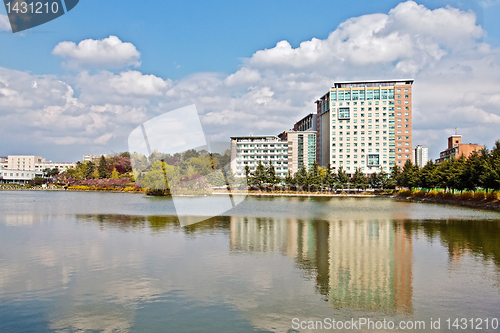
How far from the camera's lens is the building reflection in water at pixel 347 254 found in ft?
34.3

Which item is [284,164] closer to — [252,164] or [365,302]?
[252,164]

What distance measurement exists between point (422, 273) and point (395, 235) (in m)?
9.28

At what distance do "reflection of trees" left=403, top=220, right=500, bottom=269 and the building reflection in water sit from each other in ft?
5.64

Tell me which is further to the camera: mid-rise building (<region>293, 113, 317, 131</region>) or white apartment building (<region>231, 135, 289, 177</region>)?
mid-rise building (<region>293, 113, 317, 131</region>)

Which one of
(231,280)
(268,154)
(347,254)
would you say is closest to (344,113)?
(268,154)

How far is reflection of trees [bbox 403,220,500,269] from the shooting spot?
56.4 feet

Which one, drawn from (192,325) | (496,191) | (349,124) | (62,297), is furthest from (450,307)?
(349,124)

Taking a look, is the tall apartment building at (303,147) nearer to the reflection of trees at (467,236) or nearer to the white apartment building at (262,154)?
the white apartment building at (262,154)

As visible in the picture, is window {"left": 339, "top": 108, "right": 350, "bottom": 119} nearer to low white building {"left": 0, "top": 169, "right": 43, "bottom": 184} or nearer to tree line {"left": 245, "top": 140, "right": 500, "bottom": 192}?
tree line {"left": 245, "top": 140, "right": 500, "bottom": 192}

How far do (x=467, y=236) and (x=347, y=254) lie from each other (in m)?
10.5

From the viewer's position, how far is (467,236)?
72.1ft

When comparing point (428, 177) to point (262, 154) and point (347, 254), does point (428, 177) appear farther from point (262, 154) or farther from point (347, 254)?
point (262, 154)

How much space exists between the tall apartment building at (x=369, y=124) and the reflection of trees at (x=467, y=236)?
299 feet

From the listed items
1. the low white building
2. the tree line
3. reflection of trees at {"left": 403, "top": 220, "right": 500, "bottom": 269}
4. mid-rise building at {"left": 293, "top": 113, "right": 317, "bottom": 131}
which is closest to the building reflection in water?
reflection of trees at {"left": 403, "top": 220, "right": 500, "bottom": 269}
